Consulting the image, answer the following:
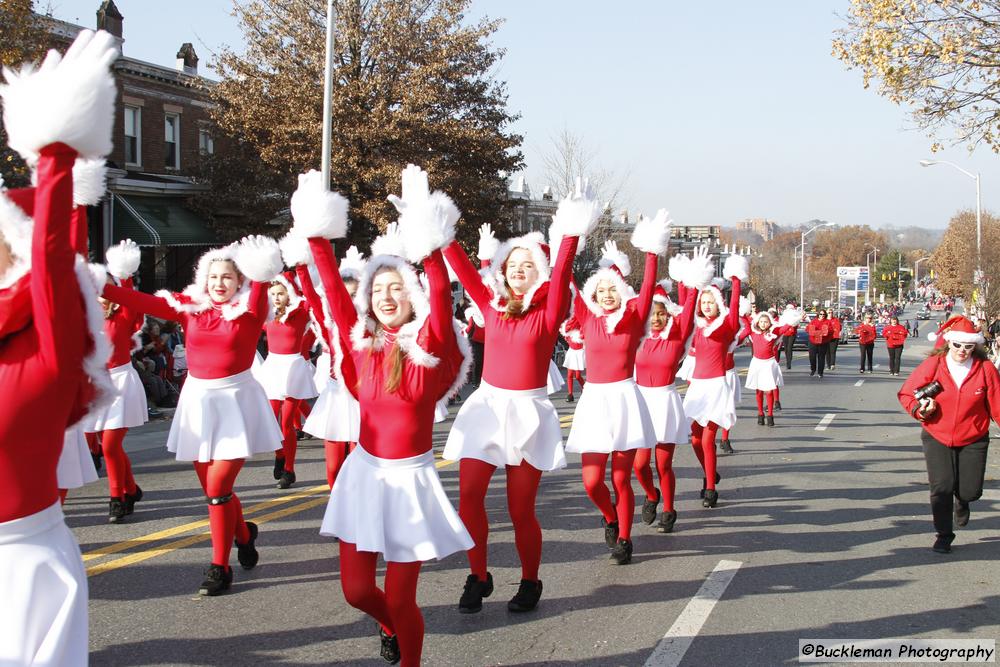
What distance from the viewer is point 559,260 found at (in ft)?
18.1

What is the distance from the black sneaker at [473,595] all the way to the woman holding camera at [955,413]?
12.6 ft

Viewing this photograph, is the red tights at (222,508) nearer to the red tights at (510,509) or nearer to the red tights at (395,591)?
the red tights at (510,509)

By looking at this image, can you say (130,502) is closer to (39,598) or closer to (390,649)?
(390,649)

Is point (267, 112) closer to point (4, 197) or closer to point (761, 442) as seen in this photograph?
point (761, 442)

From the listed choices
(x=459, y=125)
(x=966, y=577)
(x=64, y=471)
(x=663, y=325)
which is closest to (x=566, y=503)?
(x=663, y=325)

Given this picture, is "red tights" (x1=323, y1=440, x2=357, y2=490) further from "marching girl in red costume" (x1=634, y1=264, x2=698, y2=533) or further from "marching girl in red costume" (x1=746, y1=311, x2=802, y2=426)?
"marching girl in red costume" (x1=746, y1=311, x2=802, y2=426)

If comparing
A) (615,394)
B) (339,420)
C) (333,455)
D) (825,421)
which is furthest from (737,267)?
(825,421)

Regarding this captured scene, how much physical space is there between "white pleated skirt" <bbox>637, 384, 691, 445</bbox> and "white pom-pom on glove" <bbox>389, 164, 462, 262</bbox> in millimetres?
3704

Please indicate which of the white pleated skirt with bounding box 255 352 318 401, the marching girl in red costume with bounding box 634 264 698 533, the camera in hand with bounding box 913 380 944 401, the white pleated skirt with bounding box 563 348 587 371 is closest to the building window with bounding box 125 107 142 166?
the white pleated skirt with bounding box 563 348 587 371

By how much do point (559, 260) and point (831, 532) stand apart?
3906 millimetres

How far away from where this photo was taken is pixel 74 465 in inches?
232

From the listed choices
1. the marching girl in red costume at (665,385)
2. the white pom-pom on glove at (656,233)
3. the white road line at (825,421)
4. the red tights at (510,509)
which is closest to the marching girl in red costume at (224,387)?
the red tights at (510,509)

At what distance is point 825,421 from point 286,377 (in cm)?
1042

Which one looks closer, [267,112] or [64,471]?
[64,471]
